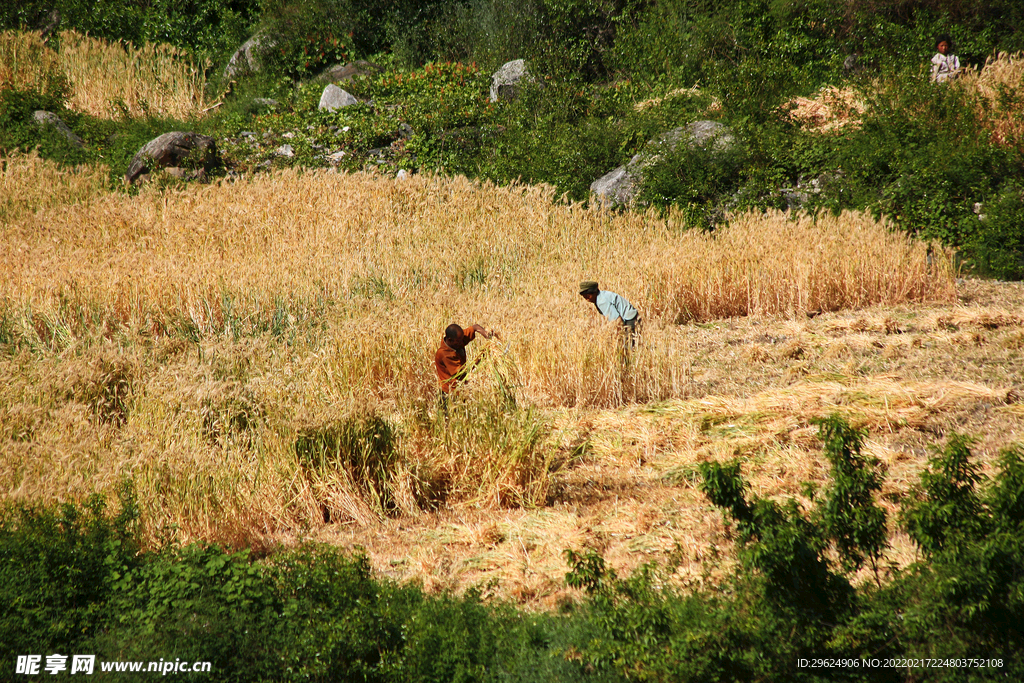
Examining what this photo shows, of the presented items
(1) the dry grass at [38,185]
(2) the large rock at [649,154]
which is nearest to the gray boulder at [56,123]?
(1) the dry grass at [38,185]

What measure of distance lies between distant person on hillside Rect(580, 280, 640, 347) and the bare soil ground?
650 millimetres

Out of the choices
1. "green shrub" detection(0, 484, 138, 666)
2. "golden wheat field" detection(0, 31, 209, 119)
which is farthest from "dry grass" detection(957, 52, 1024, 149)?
"golden wheat field" detection(0, 31, 209, 119)

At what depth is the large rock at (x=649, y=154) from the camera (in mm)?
13500

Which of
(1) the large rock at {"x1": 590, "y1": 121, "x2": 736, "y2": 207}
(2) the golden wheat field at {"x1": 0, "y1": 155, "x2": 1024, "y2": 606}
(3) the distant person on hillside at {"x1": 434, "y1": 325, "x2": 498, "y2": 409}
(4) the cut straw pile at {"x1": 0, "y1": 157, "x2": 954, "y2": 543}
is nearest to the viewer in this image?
(2) the golden wheat field at {"x1": 0, "y1": 155, "x2": 1024, "y2": 606}

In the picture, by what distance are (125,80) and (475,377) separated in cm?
1672

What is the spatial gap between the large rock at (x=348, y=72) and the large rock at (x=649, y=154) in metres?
8.58

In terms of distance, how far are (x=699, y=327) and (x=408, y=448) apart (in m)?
4.47

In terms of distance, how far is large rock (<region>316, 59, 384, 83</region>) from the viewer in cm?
1998

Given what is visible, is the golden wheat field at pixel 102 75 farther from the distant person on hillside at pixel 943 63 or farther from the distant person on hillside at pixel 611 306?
the distant person on hillside at pixel 943 63

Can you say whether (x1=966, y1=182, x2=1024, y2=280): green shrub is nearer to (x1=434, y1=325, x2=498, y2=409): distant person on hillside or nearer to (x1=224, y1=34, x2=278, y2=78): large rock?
(x1=434, y1=325, x2=498, y2=409): distant person on hillside

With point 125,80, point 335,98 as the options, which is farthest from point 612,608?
point 125,80

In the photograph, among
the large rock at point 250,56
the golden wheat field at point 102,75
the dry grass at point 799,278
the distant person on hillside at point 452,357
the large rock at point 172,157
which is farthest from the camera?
the large rock at point 250,56

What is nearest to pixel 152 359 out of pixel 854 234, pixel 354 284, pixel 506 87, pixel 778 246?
pixel 354 284

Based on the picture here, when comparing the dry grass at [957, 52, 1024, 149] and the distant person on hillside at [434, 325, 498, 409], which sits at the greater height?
the dry grass at [957, 52, 1024, 149]
